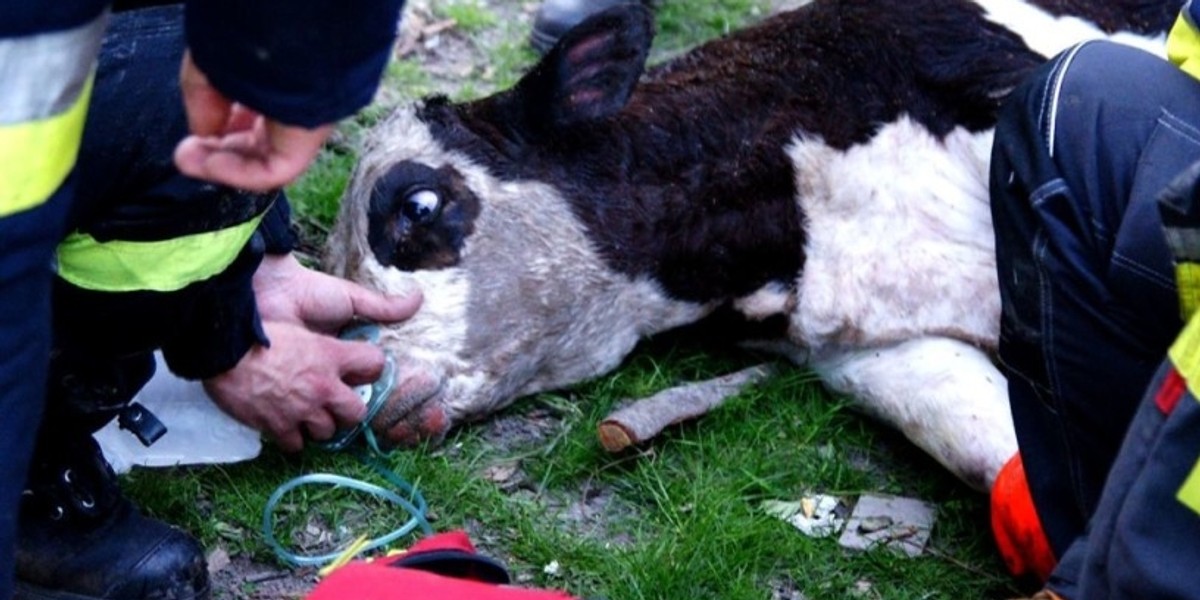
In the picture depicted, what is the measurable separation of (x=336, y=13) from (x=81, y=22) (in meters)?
0.25

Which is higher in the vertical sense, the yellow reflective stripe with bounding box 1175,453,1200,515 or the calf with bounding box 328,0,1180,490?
the yellow reflective stripe with bounding box 1175,453,1200,515

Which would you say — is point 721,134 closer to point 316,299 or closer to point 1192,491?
point 316,299

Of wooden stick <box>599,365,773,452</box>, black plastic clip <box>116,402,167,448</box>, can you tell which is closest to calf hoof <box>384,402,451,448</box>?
wooden stick <box>599,365,773,452</box>

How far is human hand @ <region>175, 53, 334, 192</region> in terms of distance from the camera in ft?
5.67

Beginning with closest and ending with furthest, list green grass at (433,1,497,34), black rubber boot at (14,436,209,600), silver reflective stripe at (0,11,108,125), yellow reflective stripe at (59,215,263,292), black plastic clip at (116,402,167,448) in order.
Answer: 1. silver reflective stripe at (0,11,108,125)
2. yellow reflective stripe at (59,215,263,292)
3. black rubber boot at (14,436,209,600)
4. black plastic clip at (116,402,167,448)
5. green grass at (433,1,497,34)

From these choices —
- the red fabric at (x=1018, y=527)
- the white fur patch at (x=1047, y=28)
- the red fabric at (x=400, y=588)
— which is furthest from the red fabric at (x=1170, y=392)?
the white fur patch at (x=1047, y=28)

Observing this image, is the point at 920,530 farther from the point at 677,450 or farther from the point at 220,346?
the point at 220,346

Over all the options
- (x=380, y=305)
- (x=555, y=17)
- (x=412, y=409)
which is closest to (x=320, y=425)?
(x=412, y=409)

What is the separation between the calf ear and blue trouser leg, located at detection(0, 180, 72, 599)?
177cm

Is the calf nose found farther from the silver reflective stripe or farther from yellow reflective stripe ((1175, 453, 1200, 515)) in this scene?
yellow reflective stripe ((1175, 453, 1200, 515))

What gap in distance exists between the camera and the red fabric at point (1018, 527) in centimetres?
281

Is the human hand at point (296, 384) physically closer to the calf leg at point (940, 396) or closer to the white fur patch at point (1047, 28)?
the calf leg at point (940, 396)

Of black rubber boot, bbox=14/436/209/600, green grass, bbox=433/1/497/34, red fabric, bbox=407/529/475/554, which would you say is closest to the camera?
Answer: red fabric, bbox=407/529/475/554

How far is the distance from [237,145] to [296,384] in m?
1.32
